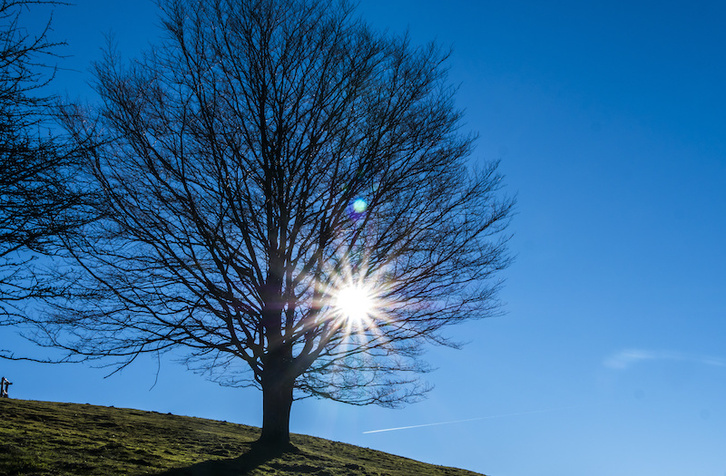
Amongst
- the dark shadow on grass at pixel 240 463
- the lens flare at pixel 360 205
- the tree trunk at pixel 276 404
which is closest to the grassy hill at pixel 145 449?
the dark shadow on grass at pixel 240 463

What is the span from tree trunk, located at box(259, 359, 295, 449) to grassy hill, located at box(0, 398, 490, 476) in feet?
Answer: 1.18

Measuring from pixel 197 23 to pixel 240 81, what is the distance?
1233 millimetres

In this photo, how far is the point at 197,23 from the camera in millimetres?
10219

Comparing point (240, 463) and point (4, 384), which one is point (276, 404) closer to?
point (240, 463)

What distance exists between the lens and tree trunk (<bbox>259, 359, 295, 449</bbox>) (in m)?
10.8

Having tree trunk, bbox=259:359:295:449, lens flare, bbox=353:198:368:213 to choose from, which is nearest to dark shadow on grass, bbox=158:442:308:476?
tree trunk, bbox=259:359:295:449

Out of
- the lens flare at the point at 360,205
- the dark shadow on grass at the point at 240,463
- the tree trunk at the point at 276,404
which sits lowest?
the dark shadow on grass at the point at 240,463

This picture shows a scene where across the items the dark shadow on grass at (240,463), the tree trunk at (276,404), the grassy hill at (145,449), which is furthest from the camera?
the tree trunk at (276,404)

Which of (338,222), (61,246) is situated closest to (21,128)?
(61,246)

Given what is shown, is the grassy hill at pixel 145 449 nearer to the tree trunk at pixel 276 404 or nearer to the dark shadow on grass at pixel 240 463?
the dark shadow on grass at pixel 240 463

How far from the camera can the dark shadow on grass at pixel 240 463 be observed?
27.0 feet

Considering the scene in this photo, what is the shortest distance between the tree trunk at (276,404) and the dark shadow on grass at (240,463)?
0.22 m

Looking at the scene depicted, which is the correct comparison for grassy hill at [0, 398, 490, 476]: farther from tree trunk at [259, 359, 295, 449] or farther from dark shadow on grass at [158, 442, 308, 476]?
tree trunk at [259, 359, 295, 449]

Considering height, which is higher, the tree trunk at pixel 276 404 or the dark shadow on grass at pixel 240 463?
the tree trunk at pixel 276 404
